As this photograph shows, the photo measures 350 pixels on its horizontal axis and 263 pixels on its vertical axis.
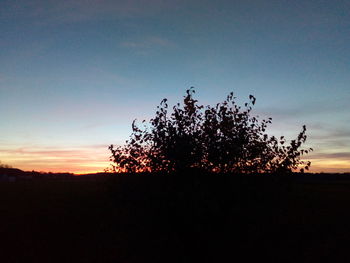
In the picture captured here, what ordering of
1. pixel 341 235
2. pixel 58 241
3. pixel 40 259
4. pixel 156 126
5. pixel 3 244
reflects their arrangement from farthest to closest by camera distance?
1. pixel 341 235
2. pixel 58 241
3. pixel 3 244
4. pixel 40 259
5. pixel 156 126

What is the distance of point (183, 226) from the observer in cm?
1644

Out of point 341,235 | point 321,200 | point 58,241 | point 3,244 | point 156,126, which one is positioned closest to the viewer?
point 156,126

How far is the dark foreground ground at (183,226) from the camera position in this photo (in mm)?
15797

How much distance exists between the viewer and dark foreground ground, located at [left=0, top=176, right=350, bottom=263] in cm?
1580

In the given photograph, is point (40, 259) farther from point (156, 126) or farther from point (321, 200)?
point (321, 200)

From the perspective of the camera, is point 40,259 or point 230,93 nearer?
point 230,93

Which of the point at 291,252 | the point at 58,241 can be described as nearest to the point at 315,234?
the point at 291,252

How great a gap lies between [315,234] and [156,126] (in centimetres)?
2632

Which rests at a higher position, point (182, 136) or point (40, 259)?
point (182, 136)

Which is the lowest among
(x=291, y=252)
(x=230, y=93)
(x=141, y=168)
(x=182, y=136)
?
(x=291, y=252)

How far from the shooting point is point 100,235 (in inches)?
1329

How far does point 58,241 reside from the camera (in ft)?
105

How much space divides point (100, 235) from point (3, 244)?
8183mm

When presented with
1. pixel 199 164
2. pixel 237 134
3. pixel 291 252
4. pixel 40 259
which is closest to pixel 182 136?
pixel 199 164
